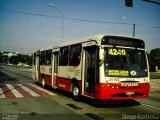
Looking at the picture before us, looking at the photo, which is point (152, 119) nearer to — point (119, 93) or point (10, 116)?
point (119, 93)

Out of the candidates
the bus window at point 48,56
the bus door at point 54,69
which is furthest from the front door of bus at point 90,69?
the bus window at point 48,56

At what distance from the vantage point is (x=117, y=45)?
11617 mm

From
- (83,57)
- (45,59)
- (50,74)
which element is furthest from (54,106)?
(45,59)

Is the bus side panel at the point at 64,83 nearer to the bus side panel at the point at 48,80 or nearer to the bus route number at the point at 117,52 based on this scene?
the bus side panel at the point at 48,80

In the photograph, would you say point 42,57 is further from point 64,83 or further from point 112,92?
point 112,92

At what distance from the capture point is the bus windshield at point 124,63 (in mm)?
11211

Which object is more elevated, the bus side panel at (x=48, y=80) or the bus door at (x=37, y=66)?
the bus door at (x=37, y=66)

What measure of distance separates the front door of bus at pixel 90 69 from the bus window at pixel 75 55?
80cm

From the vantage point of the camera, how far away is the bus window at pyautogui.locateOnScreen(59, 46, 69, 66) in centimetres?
1563

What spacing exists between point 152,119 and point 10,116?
190 inches

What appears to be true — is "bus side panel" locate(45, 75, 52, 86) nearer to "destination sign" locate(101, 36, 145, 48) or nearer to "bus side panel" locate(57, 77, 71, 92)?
"bus side panel" locate(57, 77, 71, 92)

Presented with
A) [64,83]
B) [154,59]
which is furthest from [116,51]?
[154,59]

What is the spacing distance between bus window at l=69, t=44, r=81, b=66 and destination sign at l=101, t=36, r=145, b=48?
237 cm

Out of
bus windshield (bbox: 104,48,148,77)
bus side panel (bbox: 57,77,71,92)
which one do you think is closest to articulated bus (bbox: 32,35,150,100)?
bus windshield (bbox: 104,48,148,77)
